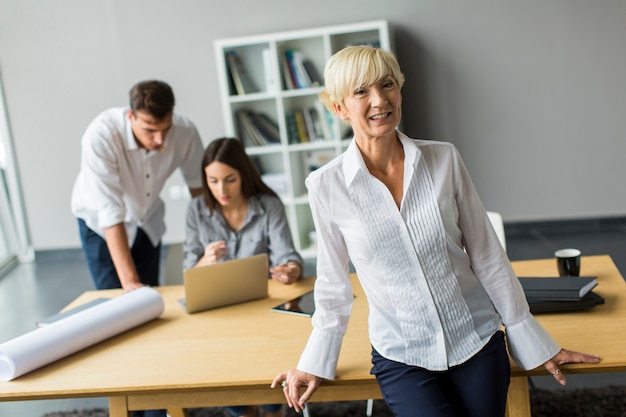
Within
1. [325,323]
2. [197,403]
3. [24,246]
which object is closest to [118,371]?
[197,403]

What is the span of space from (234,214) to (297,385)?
1.28 m

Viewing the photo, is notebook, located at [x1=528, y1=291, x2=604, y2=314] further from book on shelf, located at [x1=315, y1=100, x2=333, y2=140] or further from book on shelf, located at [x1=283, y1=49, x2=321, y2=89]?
book on shelf, located at [x1=283, y1=49, x2=321, y2=89]

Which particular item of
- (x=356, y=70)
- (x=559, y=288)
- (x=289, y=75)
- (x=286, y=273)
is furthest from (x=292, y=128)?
(x=356, y=70)

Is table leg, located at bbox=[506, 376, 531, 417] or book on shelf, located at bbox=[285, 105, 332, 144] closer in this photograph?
table leg, located at bbox=[506, 376, 531, 417]

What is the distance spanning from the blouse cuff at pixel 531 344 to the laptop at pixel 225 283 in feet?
3.34

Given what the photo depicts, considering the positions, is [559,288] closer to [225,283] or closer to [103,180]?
[225,283]

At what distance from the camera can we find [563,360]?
77.7 inches

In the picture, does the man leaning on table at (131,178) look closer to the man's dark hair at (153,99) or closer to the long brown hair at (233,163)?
the man's dark hair at (153,99)

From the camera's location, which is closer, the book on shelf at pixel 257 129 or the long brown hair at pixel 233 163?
the long brown hair at pixel 233 163

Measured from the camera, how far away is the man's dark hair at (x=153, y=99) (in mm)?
3068

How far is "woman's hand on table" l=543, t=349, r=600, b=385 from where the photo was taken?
1.97 m

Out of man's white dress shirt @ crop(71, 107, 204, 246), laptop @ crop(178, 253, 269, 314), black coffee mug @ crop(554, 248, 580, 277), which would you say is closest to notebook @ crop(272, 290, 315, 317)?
laptop @ crop(178, 253, 269, 314)

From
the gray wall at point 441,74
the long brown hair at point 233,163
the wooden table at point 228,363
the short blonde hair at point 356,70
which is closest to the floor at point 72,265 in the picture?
the gray wall at point 441,74

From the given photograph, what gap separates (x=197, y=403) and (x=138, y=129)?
1.43 meters
